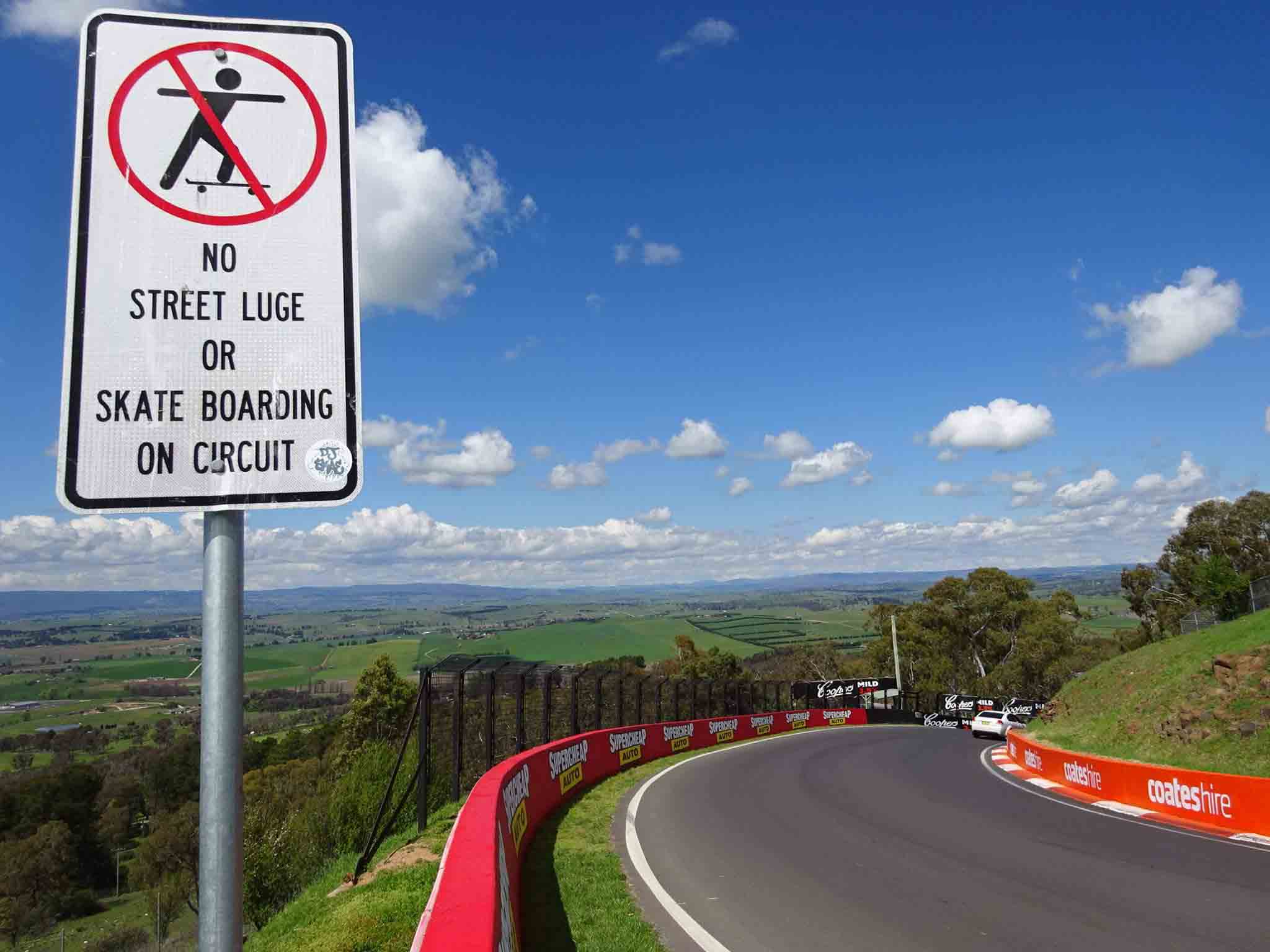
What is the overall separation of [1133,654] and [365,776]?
102 ft

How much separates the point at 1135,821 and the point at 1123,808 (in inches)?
73.4

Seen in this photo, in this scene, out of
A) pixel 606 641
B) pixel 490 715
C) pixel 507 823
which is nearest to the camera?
pixel 507 823

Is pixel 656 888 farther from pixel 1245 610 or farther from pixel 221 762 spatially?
pixel 1245 610

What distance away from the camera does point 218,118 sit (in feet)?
6.44

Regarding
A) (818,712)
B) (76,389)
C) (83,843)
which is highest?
(76,389)

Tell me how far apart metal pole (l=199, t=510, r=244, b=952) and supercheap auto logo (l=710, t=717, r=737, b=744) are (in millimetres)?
33567

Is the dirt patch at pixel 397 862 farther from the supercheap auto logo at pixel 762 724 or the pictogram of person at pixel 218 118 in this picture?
the supercheap auto logo at pixel 762 724

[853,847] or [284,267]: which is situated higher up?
[284,267]

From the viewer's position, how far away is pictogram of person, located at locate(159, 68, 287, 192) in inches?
75.2

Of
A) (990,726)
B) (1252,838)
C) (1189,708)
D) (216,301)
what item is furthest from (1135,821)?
(990,726)

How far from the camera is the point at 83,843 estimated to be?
6431 cm

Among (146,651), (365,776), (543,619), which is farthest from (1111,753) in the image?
(543,619)

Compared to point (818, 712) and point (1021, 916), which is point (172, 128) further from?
point (818, 712)

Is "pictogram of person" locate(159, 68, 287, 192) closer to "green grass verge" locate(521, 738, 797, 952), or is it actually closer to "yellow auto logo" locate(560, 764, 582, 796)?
"green grass verge" locate(521, 738, 797, 952)
